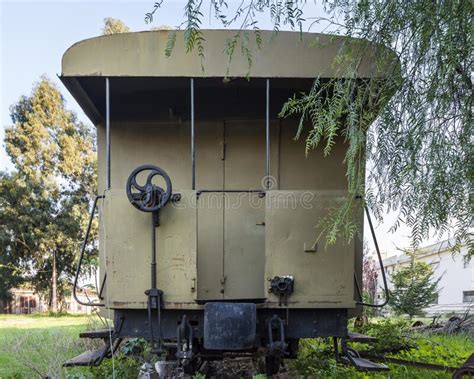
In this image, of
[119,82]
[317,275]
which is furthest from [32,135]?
[317,275]

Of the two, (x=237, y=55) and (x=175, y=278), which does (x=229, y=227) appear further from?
(x=237, y=55)

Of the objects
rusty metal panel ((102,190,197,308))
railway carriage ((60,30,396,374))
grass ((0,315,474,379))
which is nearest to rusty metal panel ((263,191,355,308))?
railway carriage ((60,30,396,374))

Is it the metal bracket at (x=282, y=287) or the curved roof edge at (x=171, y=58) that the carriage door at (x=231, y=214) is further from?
the curved roof edge at (x=171, y=58)

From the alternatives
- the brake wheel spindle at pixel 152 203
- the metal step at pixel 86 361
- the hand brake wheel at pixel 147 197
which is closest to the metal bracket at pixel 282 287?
the brake wheel spindle at pixel 152 203

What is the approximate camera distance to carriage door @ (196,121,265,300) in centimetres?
352

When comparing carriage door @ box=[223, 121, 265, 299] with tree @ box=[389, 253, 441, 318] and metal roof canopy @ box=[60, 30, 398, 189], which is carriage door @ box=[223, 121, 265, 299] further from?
tree @ box=[389, 253, 441, 318]

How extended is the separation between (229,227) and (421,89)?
1853 millimetres

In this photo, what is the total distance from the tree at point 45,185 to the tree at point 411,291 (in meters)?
13.2

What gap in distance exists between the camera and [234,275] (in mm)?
3531

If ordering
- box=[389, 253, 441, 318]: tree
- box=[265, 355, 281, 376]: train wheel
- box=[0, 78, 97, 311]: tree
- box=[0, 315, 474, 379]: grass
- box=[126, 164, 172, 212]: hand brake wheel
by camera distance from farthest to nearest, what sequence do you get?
box=[0, 78, 97, 311]: tree → box=[389, 253, 441, 318]: tree → box=[0, 315, 474, 379]: grass → box=[265, 355, 281, 376]: train wheel → box=[126, 164, 172, 212]: hand brake wheel

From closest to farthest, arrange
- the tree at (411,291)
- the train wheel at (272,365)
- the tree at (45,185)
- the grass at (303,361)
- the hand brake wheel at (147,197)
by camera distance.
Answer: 1. the hand brake wheel at (147,197)
2. the train wheel at (272,365)
3. the grass at (303,361)
4. the tree at (411,291)
5. the tree at (45,185)

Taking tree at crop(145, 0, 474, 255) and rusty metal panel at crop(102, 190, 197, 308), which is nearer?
tree at crop(145, 0, 474, 255)

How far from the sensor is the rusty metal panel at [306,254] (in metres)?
2.84

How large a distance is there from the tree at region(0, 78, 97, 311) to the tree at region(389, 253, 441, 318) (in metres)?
13.2
